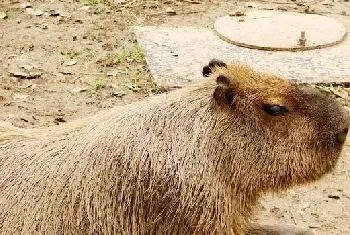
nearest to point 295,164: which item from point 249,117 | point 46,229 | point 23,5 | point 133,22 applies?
point 249,117

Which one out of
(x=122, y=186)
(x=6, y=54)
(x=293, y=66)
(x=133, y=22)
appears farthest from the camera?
(x=133, y=22)

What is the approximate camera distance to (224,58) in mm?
6055

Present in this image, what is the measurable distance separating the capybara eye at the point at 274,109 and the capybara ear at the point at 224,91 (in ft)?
0.50

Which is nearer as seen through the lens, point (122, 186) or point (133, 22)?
point (122, 186)

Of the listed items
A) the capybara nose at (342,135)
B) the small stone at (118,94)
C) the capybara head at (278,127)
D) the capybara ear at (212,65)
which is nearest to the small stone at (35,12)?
the small stone at (118,94)

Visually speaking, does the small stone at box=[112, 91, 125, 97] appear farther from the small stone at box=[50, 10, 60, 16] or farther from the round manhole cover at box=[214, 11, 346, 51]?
the small stone at box=[50, 10, 60, 16]

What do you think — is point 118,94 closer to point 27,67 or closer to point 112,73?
point 112,73

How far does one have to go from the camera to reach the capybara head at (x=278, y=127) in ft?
10.2

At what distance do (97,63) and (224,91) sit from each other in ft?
11.4

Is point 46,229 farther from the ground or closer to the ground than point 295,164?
closer to the ground

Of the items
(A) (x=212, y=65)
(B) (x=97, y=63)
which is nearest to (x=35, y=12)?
(B) (x=97, y=63)

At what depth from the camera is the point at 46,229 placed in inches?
121

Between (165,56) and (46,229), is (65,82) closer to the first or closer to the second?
(165,56)

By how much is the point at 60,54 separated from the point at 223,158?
3.83m
